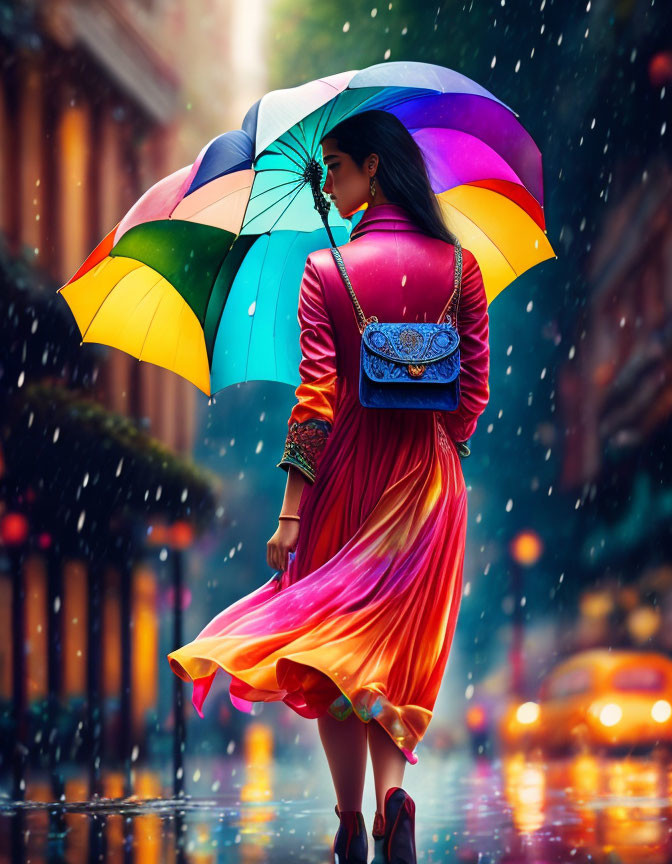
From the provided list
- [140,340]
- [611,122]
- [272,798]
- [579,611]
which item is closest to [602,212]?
[611,122]

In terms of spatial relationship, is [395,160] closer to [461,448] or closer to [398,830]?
[461,448]

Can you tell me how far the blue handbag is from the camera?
13.6 ft

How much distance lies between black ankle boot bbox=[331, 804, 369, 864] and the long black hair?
1863 millimetres

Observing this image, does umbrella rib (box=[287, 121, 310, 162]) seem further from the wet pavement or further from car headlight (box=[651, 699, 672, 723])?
car headlight (box=[651, 699, 672, 723])

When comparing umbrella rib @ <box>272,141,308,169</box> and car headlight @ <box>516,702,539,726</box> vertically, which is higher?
umbrella rib @ <box>272,141,308,169</box>

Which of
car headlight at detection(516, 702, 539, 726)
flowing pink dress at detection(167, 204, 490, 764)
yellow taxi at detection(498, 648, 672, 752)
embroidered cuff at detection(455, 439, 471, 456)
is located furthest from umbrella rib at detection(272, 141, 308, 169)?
car headlight at detection(516, 702, 539, 726)

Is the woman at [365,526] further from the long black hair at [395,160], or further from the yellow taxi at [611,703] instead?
the yellow taxi at [611,703]

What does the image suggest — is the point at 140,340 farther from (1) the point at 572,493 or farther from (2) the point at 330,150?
(1) the point at 572,493

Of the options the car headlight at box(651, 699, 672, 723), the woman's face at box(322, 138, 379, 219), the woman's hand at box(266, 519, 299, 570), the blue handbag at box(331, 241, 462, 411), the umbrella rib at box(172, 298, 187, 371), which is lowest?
the car headlight at box(651, 699, 672, 723)

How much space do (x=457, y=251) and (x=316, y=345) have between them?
0.57 m

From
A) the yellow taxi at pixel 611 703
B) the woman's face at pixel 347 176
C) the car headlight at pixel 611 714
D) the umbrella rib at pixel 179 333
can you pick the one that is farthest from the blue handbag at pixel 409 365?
the car headlight at pixel 611 714

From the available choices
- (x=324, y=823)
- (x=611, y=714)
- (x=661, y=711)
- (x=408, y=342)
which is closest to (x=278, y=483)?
(x=611, y=714)

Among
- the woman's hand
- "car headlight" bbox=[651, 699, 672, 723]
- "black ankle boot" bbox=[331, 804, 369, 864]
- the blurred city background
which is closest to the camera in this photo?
"black ankle boot" bbox=[331, 804, 369, 864]

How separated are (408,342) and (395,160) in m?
0.65
